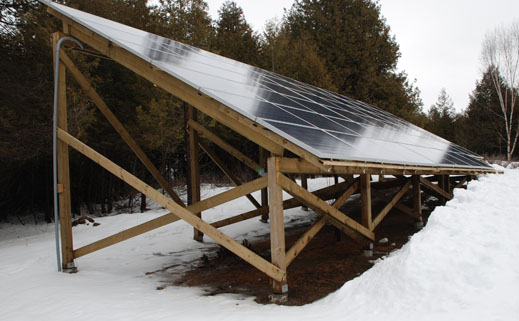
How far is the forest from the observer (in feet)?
36.4

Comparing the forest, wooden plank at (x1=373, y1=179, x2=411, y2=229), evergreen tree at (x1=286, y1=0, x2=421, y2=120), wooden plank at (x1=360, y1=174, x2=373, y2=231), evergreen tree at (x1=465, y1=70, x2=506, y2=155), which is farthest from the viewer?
evergreen tree at (x1=465, y1=70, x2=506, y2=155)

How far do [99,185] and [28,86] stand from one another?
26.2 ft

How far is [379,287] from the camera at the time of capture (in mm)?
3938

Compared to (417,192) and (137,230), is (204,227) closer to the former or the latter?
(137,230)

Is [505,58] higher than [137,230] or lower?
higher

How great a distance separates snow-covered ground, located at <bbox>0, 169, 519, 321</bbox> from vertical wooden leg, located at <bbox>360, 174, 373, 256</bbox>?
57.2 inches

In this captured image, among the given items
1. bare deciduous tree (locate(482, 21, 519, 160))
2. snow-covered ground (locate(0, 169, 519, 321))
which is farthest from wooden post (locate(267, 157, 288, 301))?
bare deciduous tree (locate(482, 21, 519, 160))

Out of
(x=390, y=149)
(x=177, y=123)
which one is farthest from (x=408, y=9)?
(x=390, y=149)

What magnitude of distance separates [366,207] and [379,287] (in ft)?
10.5

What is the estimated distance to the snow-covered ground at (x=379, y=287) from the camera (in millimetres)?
3447

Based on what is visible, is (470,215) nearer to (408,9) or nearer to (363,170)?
(363,170)

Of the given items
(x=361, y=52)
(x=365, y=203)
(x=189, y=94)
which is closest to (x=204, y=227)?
(x=189, y=94)

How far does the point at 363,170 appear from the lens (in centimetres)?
506

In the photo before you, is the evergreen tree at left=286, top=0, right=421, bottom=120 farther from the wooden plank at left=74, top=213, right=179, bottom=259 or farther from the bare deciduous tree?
the wooden plank at left=74, top=213, right=179, bottom=259
